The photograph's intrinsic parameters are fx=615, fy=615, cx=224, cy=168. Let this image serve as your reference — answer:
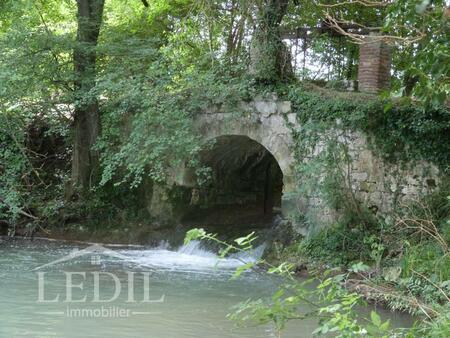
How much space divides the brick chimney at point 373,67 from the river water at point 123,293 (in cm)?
298

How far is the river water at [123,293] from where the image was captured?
17.6 feet

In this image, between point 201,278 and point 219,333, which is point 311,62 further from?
point 219,333

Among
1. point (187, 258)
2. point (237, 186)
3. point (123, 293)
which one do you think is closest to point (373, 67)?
Answer: point (187, 258)

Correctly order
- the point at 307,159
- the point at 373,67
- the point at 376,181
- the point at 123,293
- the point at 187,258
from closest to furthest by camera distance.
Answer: the point at 123,293
the point at 376,181
the point at 373,67
the point at 307,159
the point at 187,258

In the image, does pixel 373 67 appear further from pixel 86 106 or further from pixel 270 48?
pixel 86 106

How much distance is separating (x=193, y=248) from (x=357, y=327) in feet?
23.7

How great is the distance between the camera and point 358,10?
12.9 m

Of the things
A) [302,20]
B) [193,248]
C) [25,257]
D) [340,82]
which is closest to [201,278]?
[193,248]

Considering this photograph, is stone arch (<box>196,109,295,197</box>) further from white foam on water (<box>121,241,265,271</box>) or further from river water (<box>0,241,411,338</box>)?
river water (<box>0,241,411,338</box>)

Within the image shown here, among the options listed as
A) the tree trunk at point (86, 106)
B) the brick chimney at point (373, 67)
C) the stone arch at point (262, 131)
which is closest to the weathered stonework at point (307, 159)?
the stone arch at point (262, 131)

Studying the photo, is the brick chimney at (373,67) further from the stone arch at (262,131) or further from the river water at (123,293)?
the river water at (123,293)

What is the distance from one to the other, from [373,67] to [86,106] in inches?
199

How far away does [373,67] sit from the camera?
883 cm

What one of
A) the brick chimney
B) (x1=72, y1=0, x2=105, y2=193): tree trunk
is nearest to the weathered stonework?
the brick chimney
